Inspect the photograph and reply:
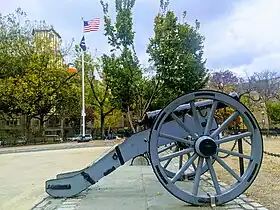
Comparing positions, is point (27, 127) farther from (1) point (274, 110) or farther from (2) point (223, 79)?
(1) point (274, 110)

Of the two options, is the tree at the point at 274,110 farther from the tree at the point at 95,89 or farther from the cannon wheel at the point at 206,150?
the cannon wheel at the point at 206,150

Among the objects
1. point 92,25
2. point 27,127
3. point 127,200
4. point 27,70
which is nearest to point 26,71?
point 27,70

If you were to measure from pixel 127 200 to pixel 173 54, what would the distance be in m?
12.0

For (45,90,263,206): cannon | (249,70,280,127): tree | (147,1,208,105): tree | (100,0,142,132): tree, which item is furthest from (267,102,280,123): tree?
(45,90,263,206): cannon

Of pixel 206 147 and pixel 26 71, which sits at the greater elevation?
pixel 26 71

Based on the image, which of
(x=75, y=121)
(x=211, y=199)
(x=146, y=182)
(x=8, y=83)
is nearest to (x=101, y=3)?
(x=146, y=182)

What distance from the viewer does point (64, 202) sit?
7.24 metres

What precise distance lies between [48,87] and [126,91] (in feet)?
77.2

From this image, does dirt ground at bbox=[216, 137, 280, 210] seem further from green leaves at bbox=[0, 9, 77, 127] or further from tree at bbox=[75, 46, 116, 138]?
tree at bbox=[75, 46, 116, 138]

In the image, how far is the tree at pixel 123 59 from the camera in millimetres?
16141

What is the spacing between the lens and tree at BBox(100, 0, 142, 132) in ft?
53.0

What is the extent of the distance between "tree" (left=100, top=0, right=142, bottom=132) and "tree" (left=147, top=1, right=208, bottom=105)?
1.16m

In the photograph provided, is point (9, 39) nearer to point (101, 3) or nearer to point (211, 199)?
point (101, 3)

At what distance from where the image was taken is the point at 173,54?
18578 mm
